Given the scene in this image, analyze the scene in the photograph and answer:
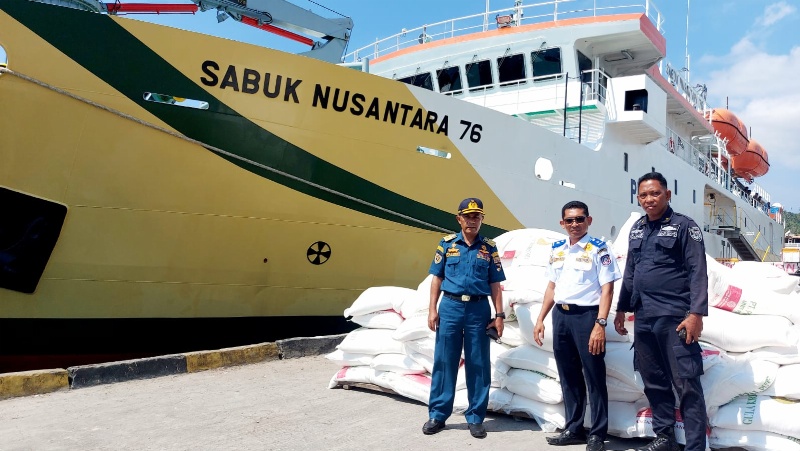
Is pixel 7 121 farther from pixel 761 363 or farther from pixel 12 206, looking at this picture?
pixel 761 363

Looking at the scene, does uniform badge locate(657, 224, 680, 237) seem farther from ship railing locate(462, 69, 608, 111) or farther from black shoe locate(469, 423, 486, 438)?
ship railing locate(462, 69, 608, 111)

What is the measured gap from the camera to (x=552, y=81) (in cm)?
1080

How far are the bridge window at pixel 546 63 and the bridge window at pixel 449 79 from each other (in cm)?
154

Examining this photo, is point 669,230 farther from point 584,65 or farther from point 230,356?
point 584,65

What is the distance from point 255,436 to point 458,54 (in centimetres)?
956

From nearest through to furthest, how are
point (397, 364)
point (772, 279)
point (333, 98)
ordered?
point (772, 279)
point (397, 364)
point (333, 98)

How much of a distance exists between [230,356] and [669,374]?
374 centimetres

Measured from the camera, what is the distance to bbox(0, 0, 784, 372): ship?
16.1 feet

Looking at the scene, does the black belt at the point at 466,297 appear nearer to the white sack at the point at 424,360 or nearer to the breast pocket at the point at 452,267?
the breast pocket at the point at 452,267

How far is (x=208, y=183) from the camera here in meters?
5.52

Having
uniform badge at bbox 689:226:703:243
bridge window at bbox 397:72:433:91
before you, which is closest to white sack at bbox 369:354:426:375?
uniform badge at bbox 689:226:703:243

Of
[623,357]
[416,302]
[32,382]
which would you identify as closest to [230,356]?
[32,382]

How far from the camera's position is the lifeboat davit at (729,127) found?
2131 cm

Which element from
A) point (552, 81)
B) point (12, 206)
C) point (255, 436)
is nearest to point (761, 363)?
point (255, 436)
